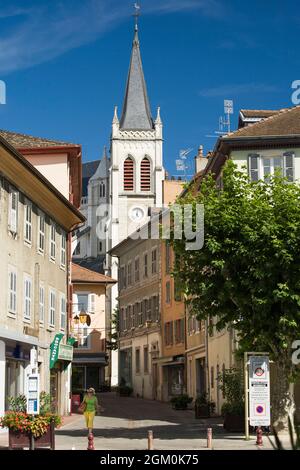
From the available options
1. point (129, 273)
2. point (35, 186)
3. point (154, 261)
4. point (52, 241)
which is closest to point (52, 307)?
point (52, 241)

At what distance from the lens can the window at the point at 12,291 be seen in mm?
29453

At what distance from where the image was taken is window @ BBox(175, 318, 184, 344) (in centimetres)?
5009

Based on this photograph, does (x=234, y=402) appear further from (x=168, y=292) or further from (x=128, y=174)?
(x=128, y=174)

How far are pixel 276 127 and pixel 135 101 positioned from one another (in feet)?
287

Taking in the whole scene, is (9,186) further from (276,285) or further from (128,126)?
(128,126)

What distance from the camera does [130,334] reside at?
207ft

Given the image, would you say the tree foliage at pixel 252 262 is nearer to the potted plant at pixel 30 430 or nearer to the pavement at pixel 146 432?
the pavement at pixel 146 432

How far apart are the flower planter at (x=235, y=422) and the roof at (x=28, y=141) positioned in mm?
15168

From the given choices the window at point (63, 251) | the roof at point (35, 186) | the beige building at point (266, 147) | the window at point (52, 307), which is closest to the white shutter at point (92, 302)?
the roof at point (35, 186)

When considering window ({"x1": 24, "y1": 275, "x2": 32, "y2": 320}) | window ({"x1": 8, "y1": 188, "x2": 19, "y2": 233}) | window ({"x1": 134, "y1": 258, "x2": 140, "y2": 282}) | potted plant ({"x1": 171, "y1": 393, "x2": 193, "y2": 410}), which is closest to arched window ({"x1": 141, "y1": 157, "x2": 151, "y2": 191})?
window ({"x1": 134, "y1": 258, "x2": 140, "y2": 282})

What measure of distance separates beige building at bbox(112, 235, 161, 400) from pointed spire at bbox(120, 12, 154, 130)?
55706 millimetres

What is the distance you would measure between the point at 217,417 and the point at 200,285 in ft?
45.1

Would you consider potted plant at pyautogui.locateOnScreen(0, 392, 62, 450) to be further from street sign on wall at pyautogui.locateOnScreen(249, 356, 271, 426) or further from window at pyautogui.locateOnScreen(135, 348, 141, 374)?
window at pyautogui.locateOnScreen(135, 348, 141, 374)

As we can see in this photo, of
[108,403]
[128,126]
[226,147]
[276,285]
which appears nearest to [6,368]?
[276,285]
